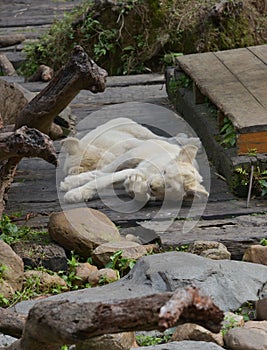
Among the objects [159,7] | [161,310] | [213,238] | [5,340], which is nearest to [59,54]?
[159,7]

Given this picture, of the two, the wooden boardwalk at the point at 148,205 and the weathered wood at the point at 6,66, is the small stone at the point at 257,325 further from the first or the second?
the weathered wood at the point at 6,66

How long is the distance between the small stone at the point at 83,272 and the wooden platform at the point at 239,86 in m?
1.51

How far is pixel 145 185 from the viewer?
6.11 meters

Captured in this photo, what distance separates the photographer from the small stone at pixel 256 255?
525cm

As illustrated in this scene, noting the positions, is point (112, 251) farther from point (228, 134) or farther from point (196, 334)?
point (228, 134)

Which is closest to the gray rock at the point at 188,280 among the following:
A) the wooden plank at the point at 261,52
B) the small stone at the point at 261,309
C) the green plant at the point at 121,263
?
the small stone at the point at 261,309

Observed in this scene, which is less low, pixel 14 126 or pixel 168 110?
pixel 14 126

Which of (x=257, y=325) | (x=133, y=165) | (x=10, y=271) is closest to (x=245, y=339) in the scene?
(x=257, y=325)

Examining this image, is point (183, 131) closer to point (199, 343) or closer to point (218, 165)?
point (218, 165)

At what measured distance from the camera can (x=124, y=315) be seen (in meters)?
3.01

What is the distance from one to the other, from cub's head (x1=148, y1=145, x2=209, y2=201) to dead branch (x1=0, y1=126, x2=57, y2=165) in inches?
51.2

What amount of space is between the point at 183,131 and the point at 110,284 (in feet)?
9.95

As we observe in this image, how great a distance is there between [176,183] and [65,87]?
0.95m

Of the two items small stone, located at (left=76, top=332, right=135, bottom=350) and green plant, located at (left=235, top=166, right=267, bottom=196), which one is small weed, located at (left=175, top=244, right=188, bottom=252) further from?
small stone, located at (left=76, top=332, right=135, bottom=350)
